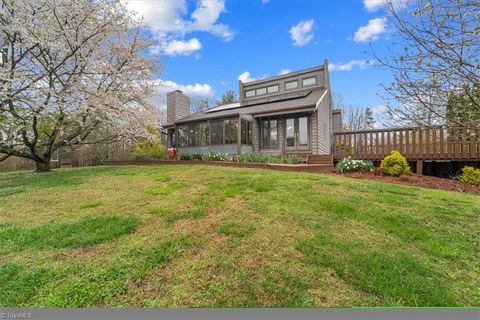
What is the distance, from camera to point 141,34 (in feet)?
37.1

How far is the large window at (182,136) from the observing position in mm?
17203

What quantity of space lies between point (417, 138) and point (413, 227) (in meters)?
8.90

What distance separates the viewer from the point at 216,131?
15.4m

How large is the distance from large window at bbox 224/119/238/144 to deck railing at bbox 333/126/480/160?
569 centimetres

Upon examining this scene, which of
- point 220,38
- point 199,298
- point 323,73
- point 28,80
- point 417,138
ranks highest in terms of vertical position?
point 323,73

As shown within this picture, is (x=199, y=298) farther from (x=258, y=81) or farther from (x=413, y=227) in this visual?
(x=258, y=81)

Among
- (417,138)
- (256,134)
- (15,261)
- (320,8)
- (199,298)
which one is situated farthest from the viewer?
(256,134)

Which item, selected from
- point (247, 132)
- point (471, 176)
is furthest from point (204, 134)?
point (471, 176)

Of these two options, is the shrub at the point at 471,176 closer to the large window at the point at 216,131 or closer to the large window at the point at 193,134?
the large window at the point at 216,131

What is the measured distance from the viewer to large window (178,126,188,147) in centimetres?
1720

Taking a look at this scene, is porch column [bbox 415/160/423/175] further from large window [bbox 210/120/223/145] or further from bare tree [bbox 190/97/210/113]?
bare tree [bbox 190/97/210/113]

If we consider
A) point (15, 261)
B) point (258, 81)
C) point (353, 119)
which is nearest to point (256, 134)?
point (258, 81)

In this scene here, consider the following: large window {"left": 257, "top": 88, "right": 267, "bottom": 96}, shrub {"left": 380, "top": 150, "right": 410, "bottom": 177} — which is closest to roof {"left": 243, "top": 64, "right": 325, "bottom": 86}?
large window {"left": 257, "top": 88, "right": 267, "bottom": 96}

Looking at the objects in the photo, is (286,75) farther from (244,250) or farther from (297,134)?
(244,250)
